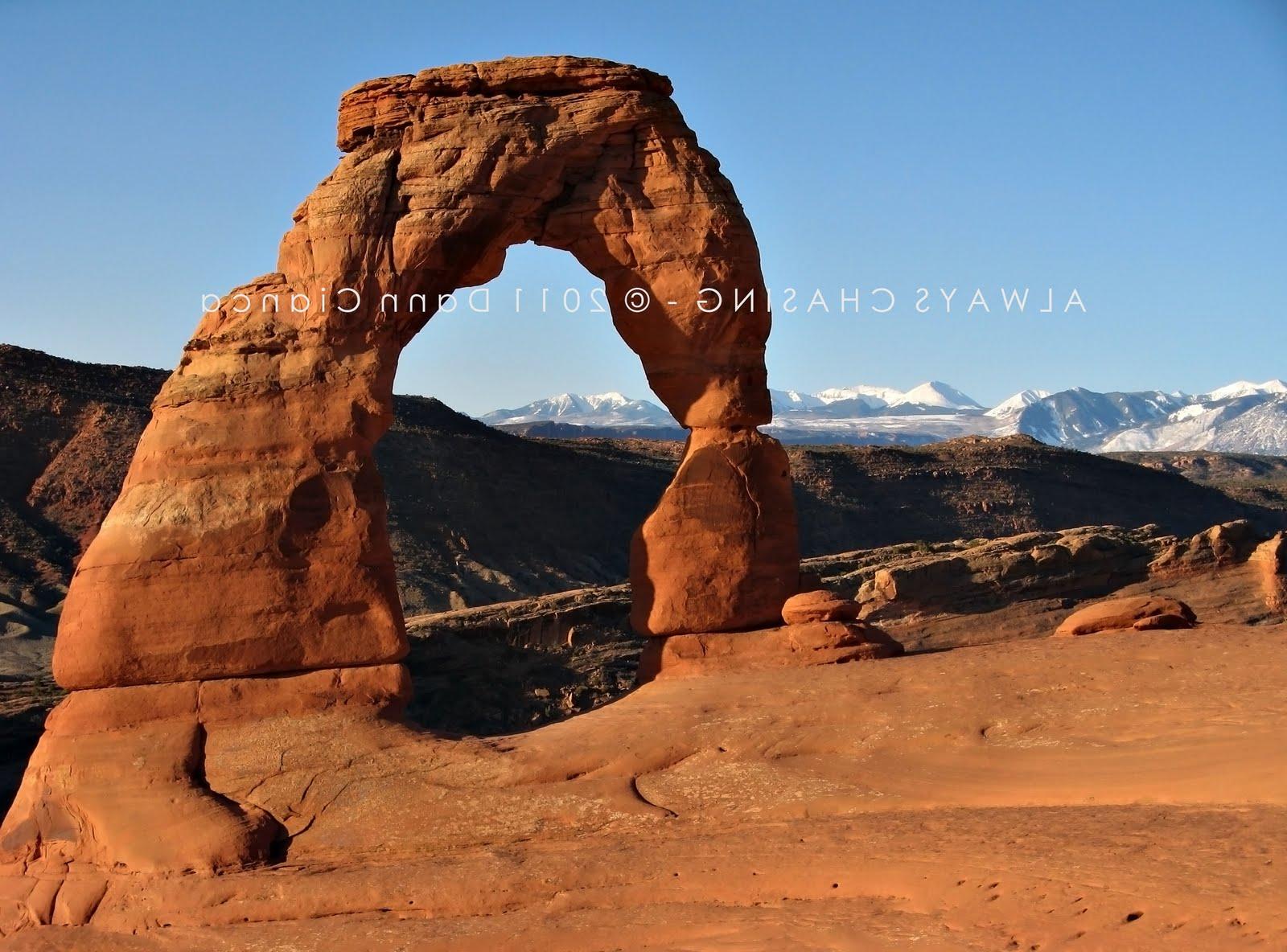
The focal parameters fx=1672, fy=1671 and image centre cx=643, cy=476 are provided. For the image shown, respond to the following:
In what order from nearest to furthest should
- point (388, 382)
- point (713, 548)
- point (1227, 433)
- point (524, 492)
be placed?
point (388, 382)
point (713, 548)
point (524, 492)
point (1227, 433)

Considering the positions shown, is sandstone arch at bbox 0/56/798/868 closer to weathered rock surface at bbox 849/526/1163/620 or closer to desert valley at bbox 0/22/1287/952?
desert valley at bbox 0/22/1287/952

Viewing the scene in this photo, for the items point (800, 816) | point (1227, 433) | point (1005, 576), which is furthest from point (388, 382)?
point (1227, 433)

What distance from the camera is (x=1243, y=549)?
77.0 ft

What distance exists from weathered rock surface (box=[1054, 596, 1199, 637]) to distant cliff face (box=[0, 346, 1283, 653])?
27040mm

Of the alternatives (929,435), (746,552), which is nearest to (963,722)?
(746,552)

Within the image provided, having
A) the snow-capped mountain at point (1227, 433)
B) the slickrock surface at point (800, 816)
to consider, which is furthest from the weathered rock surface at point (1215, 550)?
the snow-capped mountain at point (1227, 433)

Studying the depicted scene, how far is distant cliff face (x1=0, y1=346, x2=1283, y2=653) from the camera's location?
45906 mm

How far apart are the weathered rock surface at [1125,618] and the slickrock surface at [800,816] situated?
781 millimetres

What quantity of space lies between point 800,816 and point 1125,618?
4.79 m

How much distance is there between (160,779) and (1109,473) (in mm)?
58796

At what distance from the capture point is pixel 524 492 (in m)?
55.7

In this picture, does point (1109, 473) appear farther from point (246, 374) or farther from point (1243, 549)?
point (246, 374)

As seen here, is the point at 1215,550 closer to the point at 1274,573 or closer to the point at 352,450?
the point at 1274,573

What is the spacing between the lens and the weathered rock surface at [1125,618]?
54.5ft
